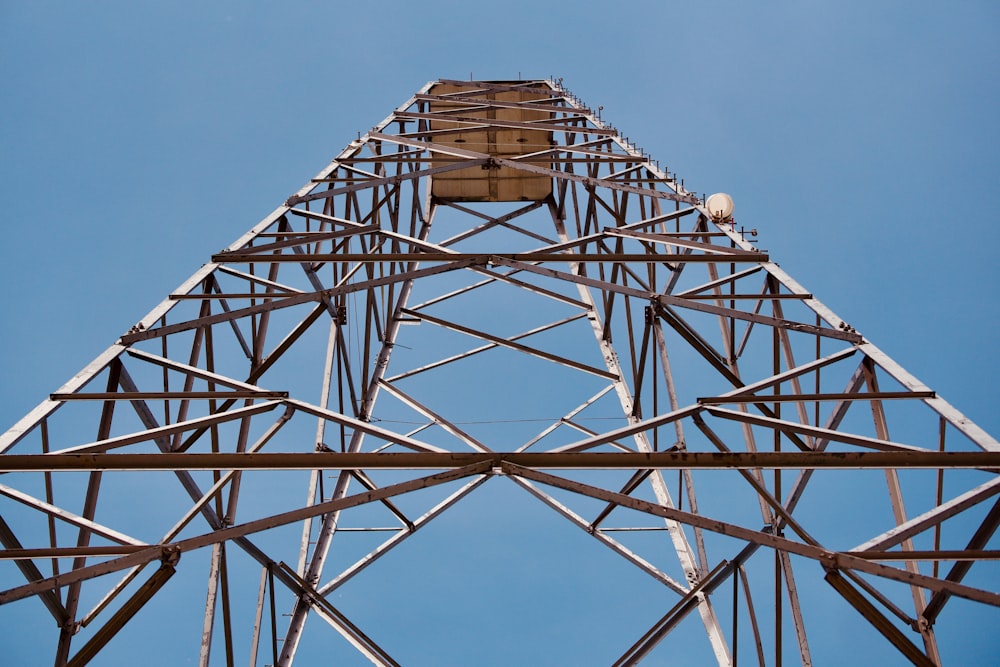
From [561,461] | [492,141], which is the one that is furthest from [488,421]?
[561,461]

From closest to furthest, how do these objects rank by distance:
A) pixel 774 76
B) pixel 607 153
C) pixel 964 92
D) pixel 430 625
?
1. pixel 607 153
2. pixel 430 625
3. pixel 964 92
4. pixel 774 76

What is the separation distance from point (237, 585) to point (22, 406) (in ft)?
71.9

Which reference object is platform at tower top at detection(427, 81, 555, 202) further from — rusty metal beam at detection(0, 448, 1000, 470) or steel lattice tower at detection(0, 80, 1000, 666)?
rusty metal beam at detection(0, 448, 1000, 470)

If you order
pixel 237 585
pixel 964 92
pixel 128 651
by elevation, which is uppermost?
pixel 964 92

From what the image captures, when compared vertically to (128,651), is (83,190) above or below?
above

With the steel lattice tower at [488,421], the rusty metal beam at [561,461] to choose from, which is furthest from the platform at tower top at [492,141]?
the rusty metal beam at [561,461]

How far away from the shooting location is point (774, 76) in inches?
3462

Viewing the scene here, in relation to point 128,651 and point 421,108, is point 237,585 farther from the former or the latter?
point 421,108

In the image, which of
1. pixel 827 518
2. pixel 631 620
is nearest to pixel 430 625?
pixel 631 620

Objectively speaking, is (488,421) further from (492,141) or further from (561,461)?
(561,461)

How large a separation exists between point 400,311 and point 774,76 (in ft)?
252

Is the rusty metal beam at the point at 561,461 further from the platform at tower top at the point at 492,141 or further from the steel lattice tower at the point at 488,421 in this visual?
the platform at tower top at the point at 492,141

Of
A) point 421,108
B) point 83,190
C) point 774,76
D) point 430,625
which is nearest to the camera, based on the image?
point 421,108

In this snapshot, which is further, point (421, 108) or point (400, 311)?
point (421, 108)
